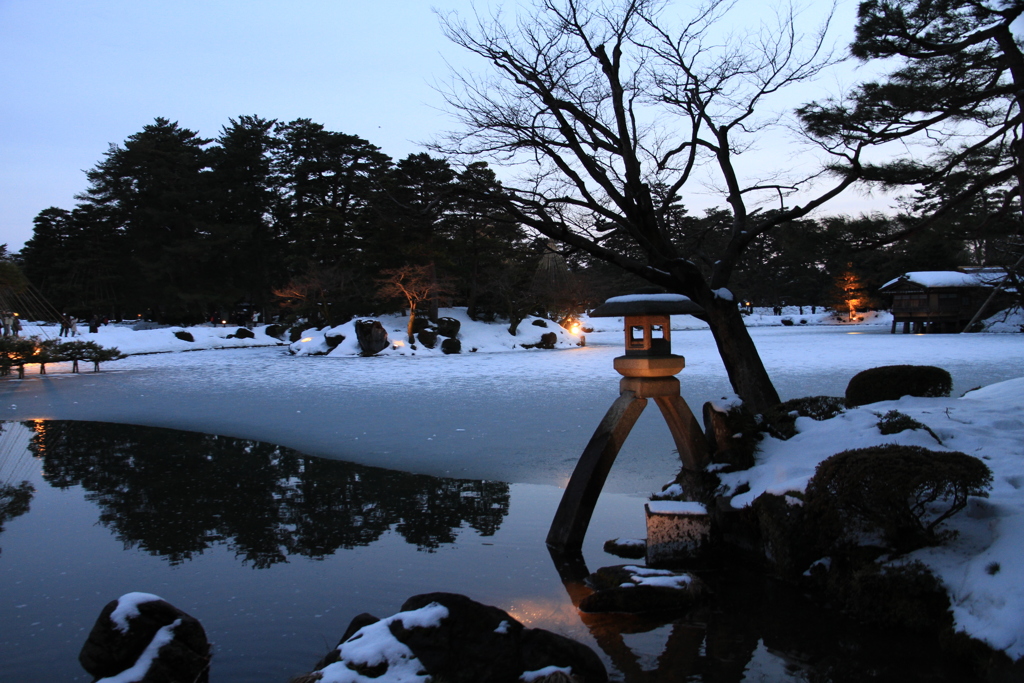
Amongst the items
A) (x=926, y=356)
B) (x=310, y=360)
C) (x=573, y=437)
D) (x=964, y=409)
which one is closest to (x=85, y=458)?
(x=573, y=437)

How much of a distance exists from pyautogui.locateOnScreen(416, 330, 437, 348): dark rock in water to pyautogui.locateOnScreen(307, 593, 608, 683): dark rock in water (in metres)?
23.4

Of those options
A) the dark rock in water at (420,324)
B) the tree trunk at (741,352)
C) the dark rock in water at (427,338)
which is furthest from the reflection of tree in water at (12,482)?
the dark rock in water at (420,324)

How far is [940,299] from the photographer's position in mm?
29250

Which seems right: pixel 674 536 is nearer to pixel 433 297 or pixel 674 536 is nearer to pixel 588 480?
pixel 588 480

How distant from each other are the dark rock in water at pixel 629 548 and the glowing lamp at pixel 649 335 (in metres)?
1.25

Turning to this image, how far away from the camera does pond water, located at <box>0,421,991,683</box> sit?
3.33 metres

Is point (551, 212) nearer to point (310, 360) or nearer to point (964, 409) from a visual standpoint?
point (964, 409)

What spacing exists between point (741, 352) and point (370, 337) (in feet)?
64.7

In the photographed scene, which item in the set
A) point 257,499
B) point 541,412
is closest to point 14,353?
point 541,412

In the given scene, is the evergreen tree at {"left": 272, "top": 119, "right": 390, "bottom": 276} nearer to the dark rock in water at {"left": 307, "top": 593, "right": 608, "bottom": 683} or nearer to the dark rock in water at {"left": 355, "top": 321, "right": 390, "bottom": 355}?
the dark rock in water at {"left": 355, "top": 321, "right": 390, "bottom": 355}

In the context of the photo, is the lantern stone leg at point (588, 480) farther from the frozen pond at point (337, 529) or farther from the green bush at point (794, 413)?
the green bush at point (794, 413)

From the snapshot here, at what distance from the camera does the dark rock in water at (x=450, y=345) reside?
85.4 feet

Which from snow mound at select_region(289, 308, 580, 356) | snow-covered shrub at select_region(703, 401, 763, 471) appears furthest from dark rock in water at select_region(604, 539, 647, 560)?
snow mound at select_region(289, 308, 580, 356)

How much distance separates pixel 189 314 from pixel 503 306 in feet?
74.0
